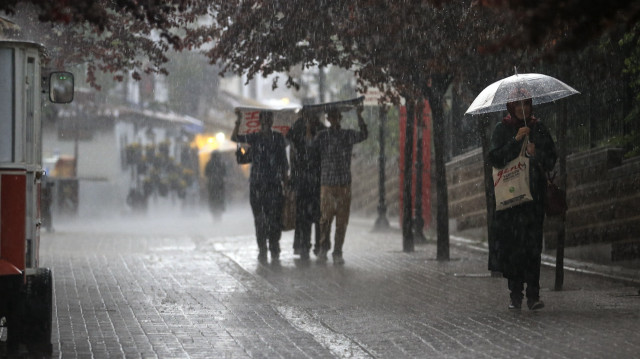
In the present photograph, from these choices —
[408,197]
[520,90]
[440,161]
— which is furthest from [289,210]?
[520,90]

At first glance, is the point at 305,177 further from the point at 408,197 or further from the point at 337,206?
the point at 408,197

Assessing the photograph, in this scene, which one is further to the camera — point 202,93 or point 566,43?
point 202,93

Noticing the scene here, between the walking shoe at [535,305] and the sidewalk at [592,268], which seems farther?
the sidewalk at [592,268]

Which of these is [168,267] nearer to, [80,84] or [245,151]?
[245,151]

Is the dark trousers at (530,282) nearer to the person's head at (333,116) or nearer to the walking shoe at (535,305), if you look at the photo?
the walking shoe at (535,305)

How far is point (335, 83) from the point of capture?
42.4m

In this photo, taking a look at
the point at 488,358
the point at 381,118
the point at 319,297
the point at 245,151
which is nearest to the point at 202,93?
the point at 381,118

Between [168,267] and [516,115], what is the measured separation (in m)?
5.84

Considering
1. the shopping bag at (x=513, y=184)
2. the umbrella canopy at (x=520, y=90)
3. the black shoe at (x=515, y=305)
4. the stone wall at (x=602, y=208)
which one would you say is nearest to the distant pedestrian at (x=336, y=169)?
the stone wall at (x=602, y=208)

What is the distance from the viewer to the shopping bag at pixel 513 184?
9.39 metres

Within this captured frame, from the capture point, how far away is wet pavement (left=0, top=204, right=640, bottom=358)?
7641 millimetres

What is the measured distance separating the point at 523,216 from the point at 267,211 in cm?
564

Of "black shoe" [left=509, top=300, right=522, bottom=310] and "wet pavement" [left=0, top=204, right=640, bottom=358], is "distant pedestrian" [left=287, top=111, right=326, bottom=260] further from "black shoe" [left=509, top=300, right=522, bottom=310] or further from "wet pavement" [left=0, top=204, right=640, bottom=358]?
"black shoe" [left=509, top=300, right=522, bottom=310]

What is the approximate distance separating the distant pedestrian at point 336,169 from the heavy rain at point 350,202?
3 cm
